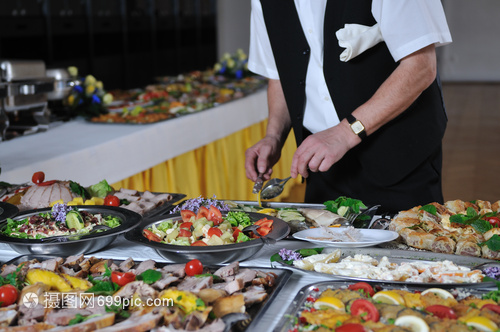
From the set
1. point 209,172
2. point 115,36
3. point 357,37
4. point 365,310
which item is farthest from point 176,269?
point 115,36

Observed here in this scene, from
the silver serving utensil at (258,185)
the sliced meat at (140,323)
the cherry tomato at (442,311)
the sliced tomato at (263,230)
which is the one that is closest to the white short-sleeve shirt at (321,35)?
the silver serving utensil at (258,185)

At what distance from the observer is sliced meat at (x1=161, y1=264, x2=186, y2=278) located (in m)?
1.04

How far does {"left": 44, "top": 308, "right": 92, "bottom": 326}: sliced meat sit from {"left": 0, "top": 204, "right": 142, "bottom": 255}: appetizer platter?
319 millimetres

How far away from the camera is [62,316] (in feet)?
2.87

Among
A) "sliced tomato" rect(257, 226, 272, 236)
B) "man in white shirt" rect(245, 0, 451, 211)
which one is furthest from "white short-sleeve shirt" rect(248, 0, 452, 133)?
"sliced tomato" rect(257, 226, 272, 236)

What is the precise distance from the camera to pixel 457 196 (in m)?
4.86

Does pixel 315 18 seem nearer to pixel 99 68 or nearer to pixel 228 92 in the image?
pixel 228 92

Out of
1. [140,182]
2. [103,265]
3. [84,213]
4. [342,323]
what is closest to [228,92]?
[140,182]

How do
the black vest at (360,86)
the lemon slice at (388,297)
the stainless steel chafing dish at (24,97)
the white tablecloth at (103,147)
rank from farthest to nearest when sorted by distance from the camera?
1. the stainless steel chafing dish at (24,97)
2. the white tablecloth at (103,147)
3. the black vest at (360,86)
4. the lemon slice at (388,297)

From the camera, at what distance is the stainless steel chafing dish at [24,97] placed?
2.71 m

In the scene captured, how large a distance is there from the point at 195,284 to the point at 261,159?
84 centimetres

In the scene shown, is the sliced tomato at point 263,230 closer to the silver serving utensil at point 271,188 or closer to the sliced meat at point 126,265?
the sliced meat at point 126,265

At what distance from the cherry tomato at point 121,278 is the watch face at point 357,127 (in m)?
0.81

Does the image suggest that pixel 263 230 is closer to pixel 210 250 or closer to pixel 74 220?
pixel 210 250
